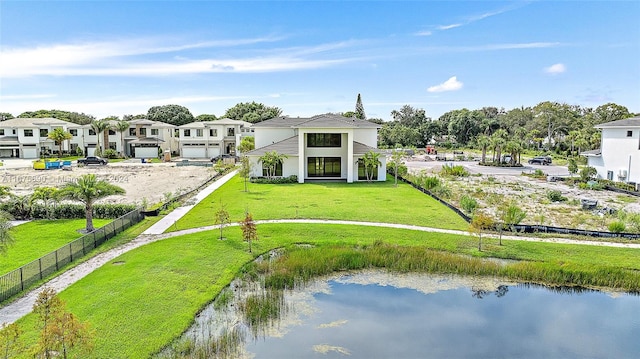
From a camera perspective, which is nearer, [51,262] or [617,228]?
[51,262]

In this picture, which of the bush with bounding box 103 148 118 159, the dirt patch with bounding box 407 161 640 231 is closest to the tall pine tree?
the bush with bounding box 103 148 118 159

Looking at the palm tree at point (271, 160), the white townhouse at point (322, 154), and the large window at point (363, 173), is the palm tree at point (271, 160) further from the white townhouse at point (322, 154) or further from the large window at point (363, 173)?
the large window at point (363, 173)

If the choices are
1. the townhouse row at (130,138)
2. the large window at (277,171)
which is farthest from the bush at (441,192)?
the townhouse row at (130,138)

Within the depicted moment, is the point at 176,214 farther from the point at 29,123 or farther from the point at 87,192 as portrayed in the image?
the point at 29,123

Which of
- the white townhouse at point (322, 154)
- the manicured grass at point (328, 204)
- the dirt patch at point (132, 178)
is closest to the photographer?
the manicured grass at point (328, 204)

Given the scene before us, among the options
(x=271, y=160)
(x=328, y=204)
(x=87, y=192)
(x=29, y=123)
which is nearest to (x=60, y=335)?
(x=87, y=192)

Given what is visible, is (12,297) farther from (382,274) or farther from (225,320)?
(382,274)

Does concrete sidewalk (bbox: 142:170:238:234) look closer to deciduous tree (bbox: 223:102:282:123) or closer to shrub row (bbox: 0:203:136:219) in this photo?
shrub row (bbox: 0:203:136:219)
